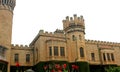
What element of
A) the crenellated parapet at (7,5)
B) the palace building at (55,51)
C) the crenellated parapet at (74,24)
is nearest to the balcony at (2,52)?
the palace building at (55,51)

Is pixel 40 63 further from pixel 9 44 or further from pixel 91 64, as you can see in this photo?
pixel 91 64

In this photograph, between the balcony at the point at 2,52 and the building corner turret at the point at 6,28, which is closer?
the balcony at the point at 2,52

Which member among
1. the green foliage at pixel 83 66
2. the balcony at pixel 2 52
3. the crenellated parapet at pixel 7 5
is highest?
the crenellated parapet at pixel 7 5

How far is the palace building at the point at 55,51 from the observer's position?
1473 inches

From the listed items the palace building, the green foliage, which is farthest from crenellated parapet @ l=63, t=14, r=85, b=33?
the green foliage

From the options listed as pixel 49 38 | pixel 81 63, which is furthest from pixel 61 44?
pixel 81 63

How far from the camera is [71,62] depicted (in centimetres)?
4006

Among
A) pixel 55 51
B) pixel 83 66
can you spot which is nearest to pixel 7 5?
pixel 55 51

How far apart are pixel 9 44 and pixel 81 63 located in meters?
15.5

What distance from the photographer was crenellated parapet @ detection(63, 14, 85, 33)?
138ft

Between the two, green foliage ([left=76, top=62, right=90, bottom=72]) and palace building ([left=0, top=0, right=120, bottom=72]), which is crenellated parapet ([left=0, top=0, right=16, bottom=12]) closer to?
palace building ([left=0, top=0, right=120, bottom=72])

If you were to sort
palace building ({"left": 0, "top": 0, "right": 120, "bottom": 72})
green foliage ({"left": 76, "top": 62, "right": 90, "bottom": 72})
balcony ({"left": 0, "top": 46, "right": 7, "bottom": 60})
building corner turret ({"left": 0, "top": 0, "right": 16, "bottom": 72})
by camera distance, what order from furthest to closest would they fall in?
green foliage ({"left": 76, "top": 62, "right": 90, "bottom": 72})
palace building ({"left": 0, "top": 0, "right": 120, "bottom": 72})
building corner turret ({"left": 0, "top": 0, "right": 16, "bottom": 72})
balcony ({"left": 0, "top": 46, "right": 7, "bottom": 60})

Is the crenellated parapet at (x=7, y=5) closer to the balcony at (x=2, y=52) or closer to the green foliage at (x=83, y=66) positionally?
the balcony at (x=2, y=52)

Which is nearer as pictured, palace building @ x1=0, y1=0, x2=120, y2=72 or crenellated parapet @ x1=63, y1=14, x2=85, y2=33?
palace building @ x1=0, y1=0, x2=120, y2=72
